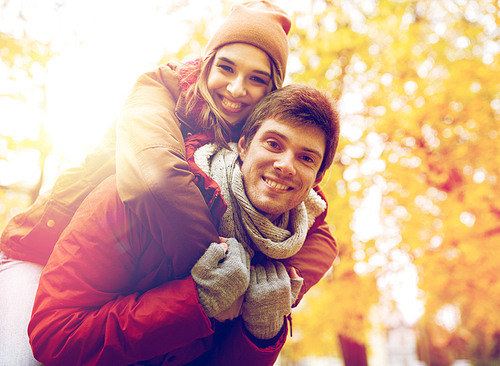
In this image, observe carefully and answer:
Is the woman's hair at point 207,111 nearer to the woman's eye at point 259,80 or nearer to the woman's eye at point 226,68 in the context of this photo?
the woman's eye at point 226,68

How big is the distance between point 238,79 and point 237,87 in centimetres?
6

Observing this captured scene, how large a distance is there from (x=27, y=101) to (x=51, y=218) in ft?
23.0

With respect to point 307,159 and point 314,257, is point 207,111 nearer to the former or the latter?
point 307,159

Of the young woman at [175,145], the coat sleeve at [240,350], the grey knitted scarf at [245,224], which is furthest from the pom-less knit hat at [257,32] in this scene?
the coat sleeve at [240,350]

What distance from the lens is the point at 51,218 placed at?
1.83 meters

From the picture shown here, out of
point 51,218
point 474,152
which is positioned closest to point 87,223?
point 51,218

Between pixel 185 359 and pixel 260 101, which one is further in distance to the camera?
pixel 260 101

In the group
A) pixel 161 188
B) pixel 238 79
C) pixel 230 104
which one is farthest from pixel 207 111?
pixel 161 188

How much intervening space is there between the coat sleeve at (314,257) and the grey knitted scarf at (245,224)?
0.34 meters

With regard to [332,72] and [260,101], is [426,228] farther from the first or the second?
[260,101]

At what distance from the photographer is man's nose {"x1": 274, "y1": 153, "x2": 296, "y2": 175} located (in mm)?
1720

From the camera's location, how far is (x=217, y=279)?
4.76 feet

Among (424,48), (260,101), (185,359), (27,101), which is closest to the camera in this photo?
(185,359)

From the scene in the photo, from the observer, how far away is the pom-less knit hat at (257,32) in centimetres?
205
